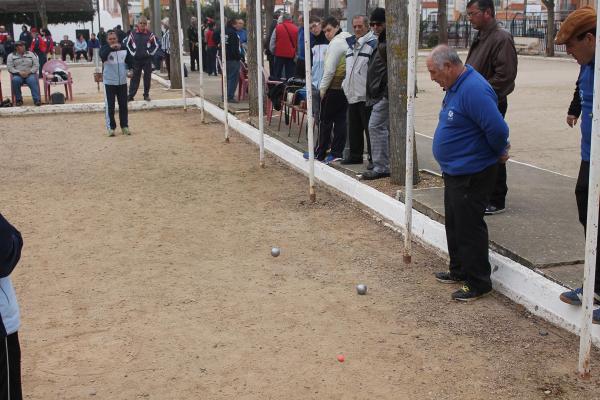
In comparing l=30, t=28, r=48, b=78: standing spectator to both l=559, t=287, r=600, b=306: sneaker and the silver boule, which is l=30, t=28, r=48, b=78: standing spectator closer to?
the silver boule

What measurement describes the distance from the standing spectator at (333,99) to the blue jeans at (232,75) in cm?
702

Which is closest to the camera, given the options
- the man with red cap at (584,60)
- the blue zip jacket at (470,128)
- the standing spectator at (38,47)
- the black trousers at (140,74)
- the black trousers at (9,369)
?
the black trousers at (9,369)

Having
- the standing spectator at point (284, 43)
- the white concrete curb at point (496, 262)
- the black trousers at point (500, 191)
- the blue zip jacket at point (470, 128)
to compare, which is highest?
the standing spectator at point (284, 43)

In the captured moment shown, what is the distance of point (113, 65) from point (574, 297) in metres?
9.99

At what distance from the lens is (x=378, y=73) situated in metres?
8.25

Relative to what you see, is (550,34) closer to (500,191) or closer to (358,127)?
(358,127)

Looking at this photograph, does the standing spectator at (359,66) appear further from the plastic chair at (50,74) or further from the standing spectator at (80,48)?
the standing spectator at (80,48)

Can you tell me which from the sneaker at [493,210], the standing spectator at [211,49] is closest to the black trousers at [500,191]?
the sneaker at [493,210]

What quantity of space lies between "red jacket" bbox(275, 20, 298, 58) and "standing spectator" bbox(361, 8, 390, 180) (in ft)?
22.8

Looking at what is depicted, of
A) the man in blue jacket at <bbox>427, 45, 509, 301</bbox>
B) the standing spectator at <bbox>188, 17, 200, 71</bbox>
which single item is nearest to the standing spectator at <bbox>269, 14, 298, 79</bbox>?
the man in blue jacket at <bbox>427, 45, 509, 301</bbox>

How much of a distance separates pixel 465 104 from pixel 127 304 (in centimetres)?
273

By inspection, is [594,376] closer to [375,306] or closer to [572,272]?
[572,272]

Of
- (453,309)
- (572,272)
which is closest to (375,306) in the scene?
(453,309)

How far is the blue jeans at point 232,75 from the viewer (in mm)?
16531
